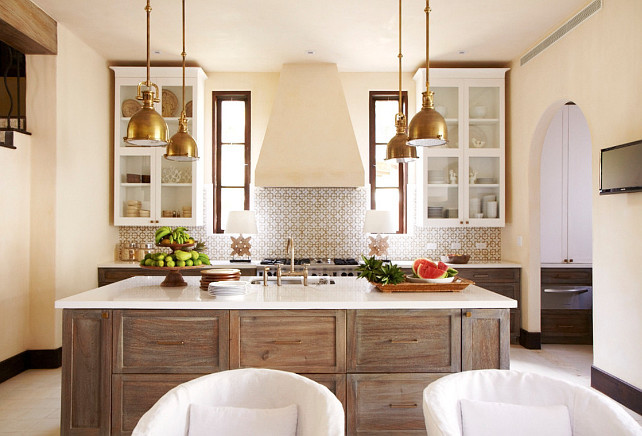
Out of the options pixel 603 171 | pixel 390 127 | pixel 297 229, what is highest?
pixel 390 127

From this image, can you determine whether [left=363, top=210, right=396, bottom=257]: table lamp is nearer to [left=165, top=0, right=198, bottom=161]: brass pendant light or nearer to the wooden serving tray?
the wooden serving tray

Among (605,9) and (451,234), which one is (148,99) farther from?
(451,234)

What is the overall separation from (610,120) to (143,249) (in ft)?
16.4

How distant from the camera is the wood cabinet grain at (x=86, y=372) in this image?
266cm

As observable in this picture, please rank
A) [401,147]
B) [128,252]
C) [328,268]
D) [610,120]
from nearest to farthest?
[401,147] < [610,120] < [328,268] < [128,252]

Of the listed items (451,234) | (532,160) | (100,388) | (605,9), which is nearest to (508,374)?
(100,388)

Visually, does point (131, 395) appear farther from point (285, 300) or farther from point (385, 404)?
point (385, 404)

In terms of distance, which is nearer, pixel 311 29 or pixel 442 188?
pixel 311 29

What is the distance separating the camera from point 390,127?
6.19 metres

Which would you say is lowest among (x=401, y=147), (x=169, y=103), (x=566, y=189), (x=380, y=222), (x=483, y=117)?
(x=380, y=222)

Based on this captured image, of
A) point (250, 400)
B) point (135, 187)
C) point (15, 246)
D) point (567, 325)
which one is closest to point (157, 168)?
point (135, 187)

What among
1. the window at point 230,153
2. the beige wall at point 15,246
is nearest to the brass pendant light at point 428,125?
the beige wall at point 15,246

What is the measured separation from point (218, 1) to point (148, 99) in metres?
1.73

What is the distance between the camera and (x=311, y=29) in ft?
15.6
